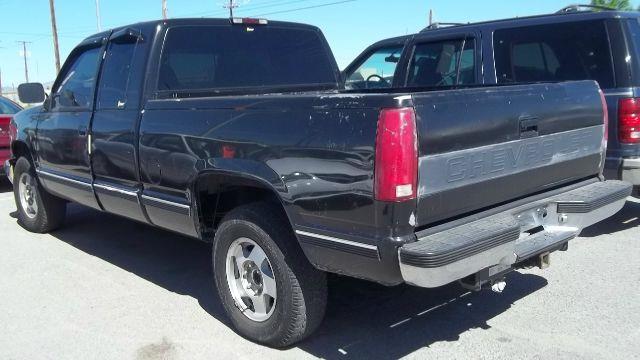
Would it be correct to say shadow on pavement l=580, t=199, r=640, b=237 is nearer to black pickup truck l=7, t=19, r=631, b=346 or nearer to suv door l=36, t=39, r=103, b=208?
black pickup truck l=7, t=19, r=631, b=346

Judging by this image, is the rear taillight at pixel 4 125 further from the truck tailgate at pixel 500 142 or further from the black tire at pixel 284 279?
the truck tailgate at pixel 500 142

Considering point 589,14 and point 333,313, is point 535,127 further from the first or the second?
point 589,14

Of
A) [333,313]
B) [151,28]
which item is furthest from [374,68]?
[333,313]

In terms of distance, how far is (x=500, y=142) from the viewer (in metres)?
3.35

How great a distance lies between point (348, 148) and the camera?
2986mm

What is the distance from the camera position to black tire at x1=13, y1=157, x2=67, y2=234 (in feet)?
21.3

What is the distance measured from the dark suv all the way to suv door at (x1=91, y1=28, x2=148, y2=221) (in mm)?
2391

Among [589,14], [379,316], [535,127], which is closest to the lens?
[535,127]

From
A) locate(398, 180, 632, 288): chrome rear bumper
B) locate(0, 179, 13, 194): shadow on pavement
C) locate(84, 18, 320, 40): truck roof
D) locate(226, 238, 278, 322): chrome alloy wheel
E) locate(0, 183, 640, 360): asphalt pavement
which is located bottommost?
locate(0, 179, 13, 194): shadow on pavement

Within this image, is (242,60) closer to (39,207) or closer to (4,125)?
(39,207)

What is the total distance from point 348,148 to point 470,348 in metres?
1.51

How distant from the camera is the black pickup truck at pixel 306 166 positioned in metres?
2.95

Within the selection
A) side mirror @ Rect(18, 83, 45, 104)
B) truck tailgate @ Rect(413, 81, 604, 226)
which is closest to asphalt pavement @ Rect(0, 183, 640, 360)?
truck tailgate @ Rect(413, 81, 604, 226)

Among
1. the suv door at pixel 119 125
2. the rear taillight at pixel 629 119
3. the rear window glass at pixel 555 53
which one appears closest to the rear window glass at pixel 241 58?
the suv door at pixel 119 125
